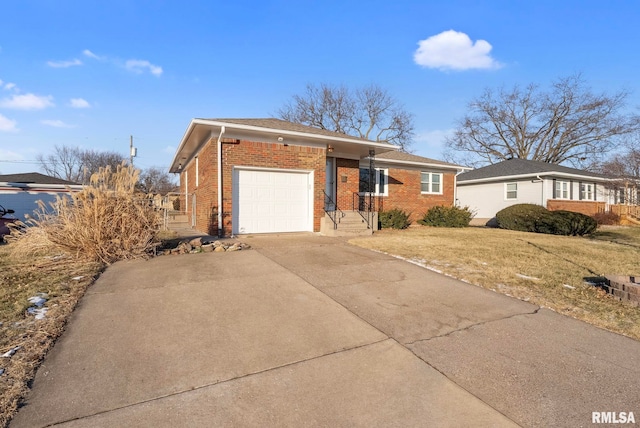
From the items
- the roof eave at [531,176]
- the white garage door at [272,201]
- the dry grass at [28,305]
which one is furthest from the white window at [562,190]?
the dry grass at [28,305]

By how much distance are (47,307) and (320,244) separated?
5.99 metres

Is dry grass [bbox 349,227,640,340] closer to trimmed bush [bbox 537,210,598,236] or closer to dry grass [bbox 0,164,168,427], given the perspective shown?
trimmed bush [bbox 537,210,598,236]

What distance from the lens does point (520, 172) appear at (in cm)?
2045

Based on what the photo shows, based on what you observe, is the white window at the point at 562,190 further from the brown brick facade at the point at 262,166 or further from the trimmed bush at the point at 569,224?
the brown brick facade at the point at 262,166

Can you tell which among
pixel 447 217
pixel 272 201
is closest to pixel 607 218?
pixel 447 217

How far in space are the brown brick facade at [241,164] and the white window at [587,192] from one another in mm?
20124

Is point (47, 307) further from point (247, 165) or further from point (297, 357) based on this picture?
point (247, 165)

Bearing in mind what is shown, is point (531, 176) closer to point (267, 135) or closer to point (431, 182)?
point (431, 182)

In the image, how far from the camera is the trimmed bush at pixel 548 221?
13.9 meters

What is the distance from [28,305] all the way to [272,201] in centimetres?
773
